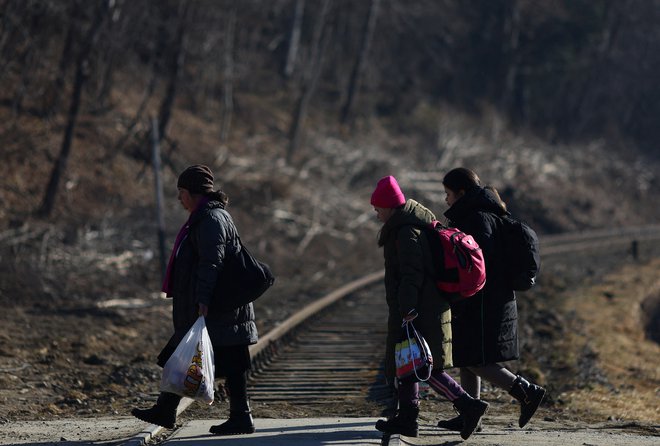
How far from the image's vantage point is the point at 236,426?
272 inches

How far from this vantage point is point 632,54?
5091cm

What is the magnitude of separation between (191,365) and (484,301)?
5.96 feet

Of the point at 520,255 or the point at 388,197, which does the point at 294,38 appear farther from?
the point at 388,197

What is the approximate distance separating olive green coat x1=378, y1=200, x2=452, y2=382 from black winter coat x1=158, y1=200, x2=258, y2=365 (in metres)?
0.88

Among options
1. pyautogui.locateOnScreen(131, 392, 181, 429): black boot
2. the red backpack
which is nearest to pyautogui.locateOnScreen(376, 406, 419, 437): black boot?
the red backpack

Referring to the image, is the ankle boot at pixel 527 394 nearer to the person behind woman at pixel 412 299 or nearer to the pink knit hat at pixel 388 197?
the person behind woman at pixel 412 299

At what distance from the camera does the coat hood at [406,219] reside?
21.2 ft

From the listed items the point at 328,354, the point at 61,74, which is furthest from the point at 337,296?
the point at 61,74

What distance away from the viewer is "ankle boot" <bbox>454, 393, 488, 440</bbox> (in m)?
6.59

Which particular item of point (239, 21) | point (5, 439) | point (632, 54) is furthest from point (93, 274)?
point (632, 54)

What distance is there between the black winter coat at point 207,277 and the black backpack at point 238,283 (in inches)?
1.1

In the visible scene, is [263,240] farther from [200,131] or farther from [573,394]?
[573,394]

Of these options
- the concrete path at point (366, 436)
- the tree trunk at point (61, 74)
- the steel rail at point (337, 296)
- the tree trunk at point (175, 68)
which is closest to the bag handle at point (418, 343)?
the concrete path at point (366, 436)

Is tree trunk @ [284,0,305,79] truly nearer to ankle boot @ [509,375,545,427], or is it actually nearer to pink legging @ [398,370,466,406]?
ankle boot @ [509,375,545,427]
